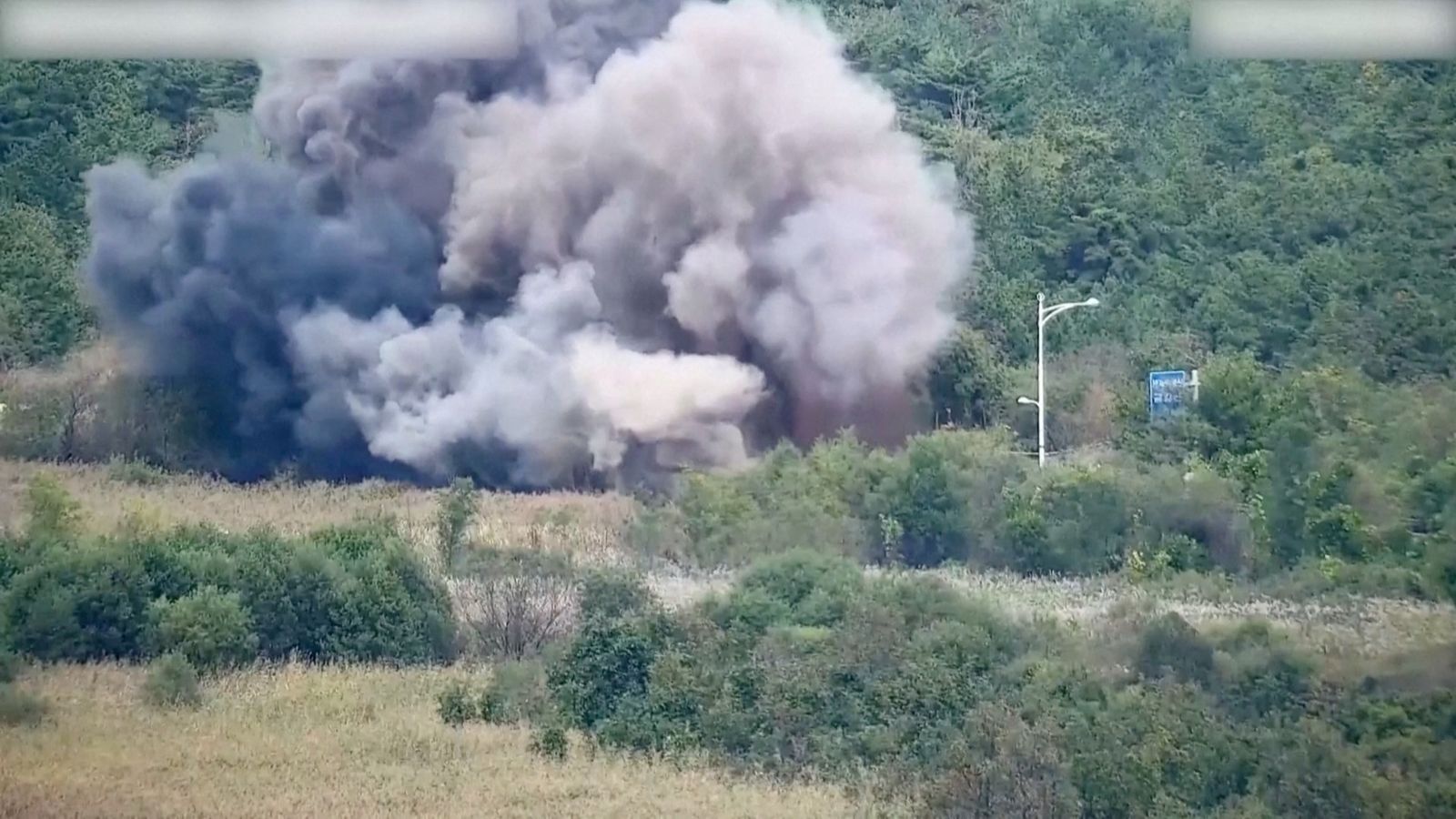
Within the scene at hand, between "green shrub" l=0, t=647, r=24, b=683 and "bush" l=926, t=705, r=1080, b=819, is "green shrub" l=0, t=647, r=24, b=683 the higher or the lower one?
the higher one

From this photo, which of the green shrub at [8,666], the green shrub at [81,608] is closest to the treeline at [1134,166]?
the green shrub at [81,608]

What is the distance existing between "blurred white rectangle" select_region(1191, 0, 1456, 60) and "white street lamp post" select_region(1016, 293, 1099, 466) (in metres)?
1.25

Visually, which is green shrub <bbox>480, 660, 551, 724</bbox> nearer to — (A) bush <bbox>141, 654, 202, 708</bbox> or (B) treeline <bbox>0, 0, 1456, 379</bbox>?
(A) bush <bbox>141, 654, 202, 708</bbox>

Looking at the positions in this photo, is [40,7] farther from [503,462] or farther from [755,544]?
[755,544]

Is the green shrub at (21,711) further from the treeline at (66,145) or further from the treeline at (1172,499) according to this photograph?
the treeline at (1172,499)

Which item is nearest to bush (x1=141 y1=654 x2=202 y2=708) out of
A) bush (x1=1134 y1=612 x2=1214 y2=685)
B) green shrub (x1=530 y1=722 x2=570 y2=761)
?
green shrub (x1=530 y1=722 x2=570 y2=761)

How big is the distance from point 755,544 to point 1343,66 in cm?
310

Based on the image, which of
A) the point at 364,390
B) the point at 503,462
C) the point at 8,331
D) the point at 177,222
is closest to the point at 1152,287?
the point at 503,462

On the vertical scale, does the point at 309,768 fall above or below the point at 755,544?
below

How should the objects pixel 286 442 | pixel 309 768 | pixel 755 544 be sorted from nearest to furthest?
1. pixel 309 768
2. pixel 755 544
3. pixel 286 442

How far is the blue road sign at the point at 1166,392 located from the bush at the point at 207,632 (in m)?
3.77

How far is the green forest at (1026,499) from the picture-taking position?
8156mm

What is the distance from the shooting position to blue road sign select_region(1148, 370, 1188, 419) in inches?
343

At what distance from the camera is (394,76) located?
9.30 m
